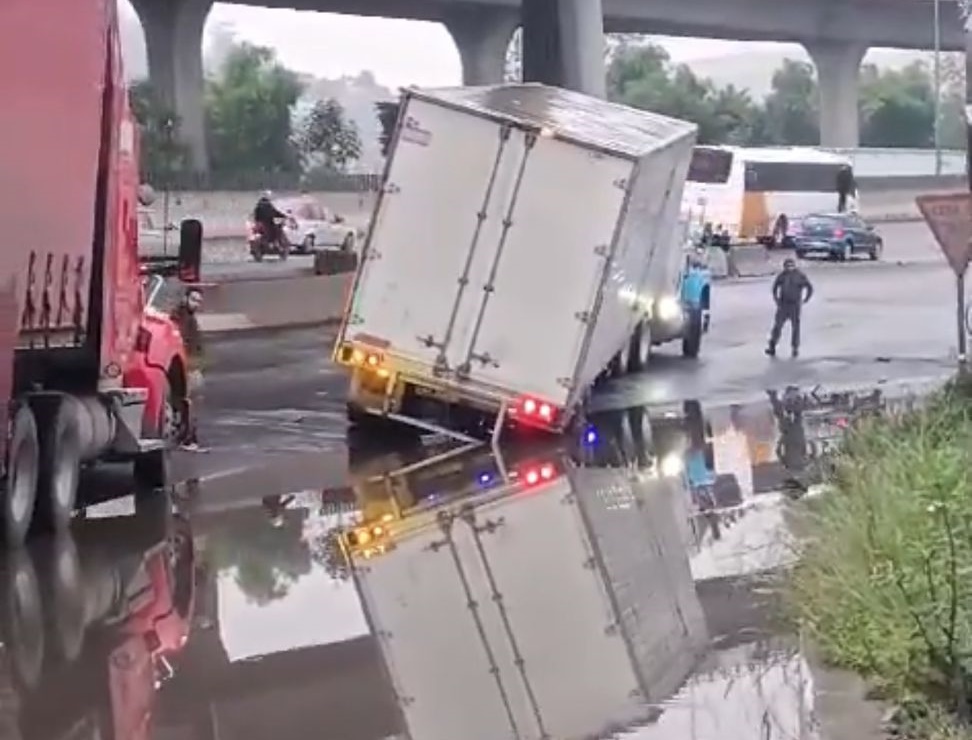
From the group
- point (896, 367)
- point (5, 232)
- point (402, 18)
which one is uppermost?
point (402, 18)

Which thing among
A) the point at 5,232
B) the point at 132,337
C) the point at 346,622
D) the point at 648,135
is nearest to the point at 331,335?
the point at 648,135

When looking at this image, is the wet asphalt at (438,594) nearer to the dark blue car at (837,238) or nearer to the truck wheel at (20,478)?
the truck wheel at (20,478)

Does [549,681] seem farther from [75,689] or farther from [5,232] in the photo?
[5,232]

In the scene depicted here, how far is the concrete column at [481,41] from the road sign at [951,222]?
6092 cm

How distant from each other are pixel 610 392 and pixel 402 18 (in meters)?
53.6

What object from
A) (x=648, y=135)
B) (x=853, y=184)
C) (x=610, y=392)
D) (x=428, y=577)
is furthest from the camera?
(x=853, y=184)

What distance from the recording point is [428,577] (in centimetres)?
1284

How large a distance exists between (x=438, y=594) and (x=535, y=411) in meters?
7.92

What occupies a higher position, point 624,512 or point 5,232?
point 5,232

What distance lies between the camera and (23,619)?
11930 mm

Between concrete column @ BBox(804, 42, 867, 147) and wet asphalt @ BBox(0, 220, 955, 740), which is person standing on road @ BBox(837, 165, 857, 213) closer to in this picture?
concrete column @ BBox(804, 42, 867, 147)

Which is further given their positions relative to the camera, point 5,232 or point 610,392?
point 610,392

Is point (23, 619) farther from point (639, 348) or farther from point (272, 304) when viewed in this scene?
point (272, 304)

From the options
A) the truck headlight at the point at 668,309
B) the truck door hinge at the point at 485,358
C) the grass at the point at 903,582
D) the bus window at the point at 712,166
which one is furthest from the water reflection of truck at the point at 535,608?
the bus window at the point at 712,166
